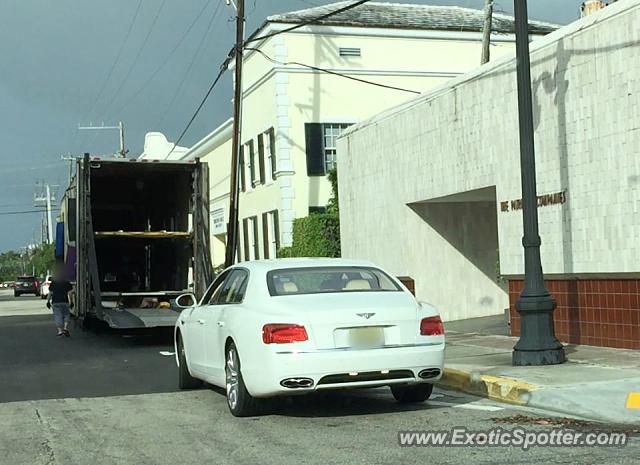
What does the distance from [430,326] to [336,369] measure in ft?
3.44

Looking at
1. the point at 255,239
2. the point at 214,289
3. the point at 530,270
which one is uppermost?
the point at 255,239

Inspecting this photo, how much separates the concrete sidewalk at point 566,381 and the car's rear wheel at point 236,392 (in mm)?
2608

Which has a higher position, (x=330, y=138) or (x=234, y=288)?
(x=330, y=138)

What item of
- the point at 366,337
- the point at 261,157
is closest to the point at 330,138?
the point at 261,157

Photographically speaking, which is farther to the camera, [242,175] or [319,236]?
[242,175]

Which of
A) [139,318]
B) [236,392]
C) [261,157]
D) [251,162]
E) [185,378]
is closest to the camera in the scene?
[236,392]

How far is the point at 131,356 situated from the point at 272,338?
25.5 feet

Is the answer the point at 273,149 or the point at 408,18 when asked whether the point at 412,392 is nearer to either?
the point at 273,149

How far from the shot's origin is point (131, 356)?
15000 millimetres

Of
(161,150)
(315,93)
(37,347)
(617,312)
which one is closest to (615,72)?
(617,312)

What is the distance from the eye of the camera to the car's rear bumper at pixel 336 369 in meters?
7.76

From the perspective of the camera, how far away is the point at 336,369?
779 centimetres

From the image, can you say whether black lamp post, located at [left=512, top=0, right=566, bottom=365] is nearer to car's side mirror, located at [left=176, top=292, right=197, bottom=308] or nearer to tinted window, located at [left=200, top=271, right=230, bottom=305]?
tinted window, located at [left=200, top=271, right=230, bottom=305]

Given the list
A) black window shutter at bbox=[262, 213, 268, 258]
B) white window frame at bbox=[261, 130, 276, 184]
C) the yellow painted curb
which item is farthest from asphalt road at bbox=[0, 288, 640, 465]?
black window shutter at bbox=[262, 213, 268, 258]
